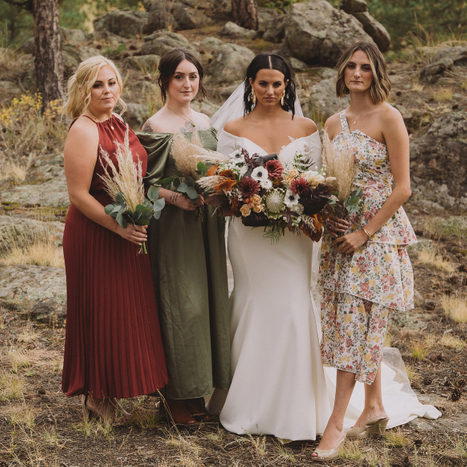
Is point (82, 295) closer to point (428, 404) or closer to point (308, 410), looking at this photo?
point (308, 410)

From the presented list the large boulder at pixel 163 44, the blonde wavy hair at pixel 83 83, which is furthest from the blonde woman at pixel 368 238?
the large boulder at pixel 163 44

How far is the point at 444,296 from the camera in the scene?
6109 mm

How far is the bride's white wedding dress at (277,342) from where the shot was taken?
3.45 meters

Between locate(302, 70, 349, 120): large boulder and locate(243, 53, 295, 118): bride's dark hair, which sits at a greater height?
locate(302, 70, 349, 120): large boulder

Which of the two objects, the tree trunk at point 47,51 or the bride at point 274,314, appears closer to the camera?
the bride at point 274,314

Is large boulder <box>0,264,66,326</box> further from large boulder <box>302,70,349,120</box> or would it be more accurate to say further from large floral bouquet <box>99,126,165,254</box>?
large boulder <box>302,70,349,120</box>

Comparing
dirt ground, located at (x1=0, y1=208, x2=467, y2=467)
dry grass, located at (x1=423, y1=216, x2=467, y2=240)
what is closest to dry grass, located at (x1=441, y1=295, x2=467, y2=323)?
dirt ground, located at (x1=0, y1=208, x2=467, y2=467)

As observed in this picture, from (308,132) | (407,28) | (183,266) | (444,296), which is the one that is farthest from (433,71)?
(183,266)

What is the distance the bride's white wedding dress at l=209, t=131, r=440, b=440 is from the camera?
3.45 meters

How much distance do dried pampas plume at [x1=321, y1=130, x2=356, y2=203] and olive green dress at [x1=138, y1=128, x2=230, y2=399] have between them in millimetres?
923

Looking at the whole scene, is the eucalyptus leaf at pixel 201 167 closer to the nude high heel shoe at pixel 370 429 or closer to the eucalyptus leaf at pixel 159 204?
the eucalyptus leaf at pixel 159 204

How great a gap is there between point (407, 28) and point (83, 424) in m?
14.3

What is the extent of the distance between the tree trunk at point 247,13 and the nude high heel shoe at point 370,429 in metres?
12.8

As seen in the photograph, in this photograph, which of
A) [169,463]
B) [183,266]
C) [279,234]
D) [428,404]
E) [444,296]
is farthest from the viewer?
[444,296]
